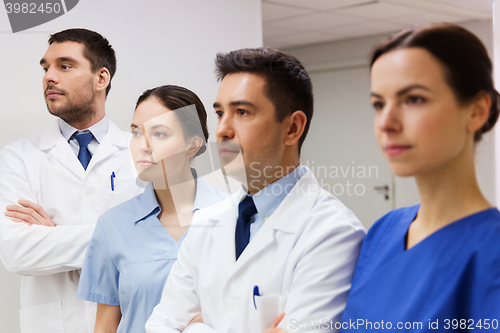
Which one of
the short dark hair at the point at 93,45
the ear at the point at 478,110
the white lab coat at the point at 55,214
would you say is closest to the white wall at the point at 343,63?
the short dark hair at the point at 93,45

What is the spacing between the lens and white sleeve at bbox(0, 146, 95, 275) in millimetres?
1659

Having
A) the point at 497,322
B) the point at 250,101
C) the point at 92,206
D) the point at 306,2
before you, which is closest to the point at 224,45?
the point at 306,2

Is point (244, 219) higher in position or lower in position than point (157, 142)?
lower

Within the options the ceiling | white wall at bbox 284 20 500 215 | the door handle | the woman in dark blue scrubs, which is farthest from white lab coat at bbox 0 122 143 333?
the door handle

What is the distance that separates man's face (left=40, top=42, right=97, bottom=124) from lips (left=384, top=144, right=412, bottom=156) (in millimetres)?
1427

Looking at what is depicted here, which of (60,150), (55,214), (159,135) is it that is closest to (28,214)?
(55,214)

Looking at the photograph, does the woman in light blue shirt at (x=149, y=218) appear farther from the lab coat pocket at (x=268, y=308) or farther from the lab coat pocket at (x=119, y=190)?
the lab coat pocket at (x=268, y=308)

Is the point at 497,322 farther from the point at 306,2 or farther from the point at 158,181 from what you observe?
the point at 306,2

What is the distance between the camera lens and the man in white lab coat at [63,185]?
1681 mm

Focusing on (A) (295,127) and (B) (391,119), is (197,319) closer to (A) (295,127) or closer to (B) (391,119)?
(A) (295,127)

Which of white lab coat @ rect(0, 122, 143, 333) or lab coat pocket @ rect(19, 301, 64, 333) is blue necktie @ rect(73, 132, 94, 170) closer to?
white lab coat @ rect(0, 122, 143, 333)

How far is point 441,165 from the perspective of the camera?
804 mm

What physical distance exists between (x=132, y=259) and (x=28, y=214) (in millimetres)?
522
